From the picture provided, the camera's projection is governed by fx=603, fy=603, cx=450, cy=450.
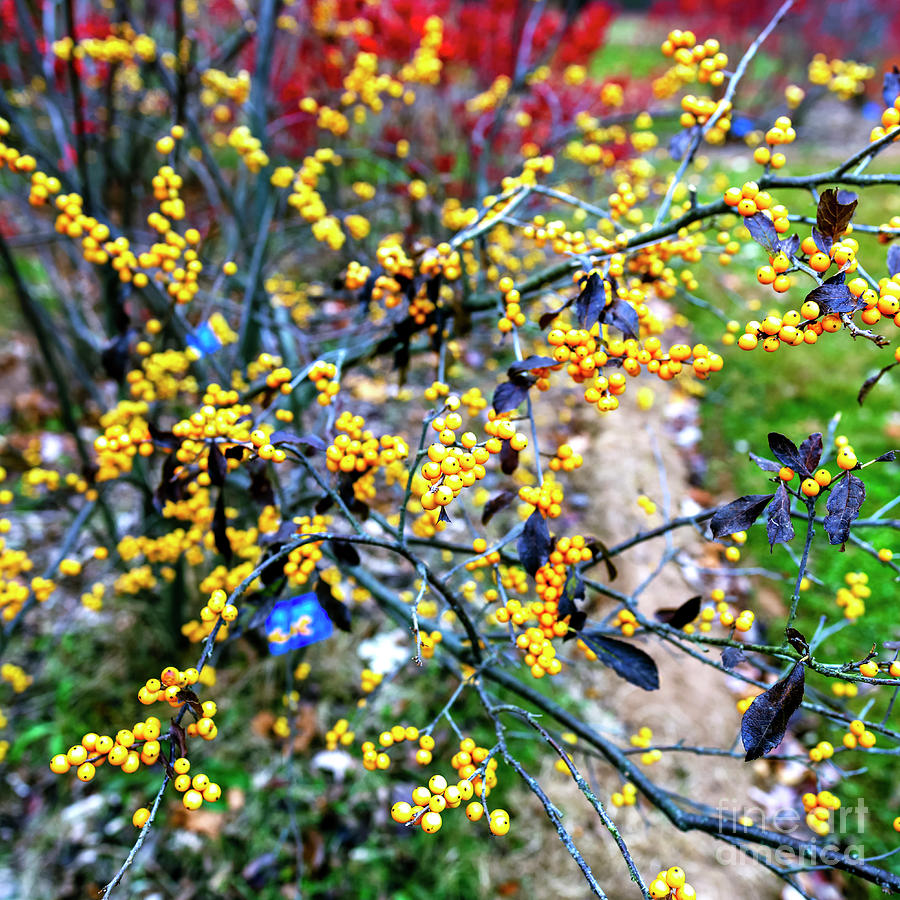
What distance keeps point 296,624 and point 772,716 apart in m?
1.14

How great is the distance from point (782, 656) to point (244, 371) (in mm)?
2426

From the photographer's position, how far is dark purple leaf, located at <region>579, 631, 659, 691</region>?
1.32m

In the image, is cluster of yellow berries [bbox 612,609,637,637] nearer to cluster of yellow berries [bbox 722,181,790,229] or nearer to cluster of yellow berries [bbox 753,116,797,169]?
cluster of yellow berries [bbox 722,181,790,229]

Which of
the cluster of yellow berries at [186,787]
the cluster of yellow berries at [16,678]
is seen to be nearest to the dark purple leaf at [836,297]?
the cluster of yellow berries at [186,787]

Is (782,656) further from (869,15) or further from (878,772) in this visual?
(869,15)

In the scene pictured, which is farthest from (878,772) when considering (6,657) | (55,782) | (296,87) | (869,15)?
(869,15)

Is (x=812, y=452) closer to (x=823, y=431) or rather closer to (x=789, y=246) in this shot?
(x=789, y=246)

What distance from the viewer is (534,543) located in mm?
1245

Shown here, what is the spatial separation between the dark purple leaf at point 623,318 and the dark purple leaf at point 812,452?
1.17 feet

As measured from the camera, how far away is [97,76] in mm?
4172

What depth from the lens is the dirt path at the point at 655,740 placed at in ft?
7.65

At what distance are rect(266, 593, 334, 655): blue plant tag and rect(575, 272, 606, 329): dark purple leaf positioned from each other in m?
0.96

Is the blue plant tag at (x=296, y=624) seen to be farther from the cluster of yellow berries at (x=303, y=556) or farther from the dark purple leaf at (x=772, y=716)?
the dark purple leaf at (x=772, y=716)

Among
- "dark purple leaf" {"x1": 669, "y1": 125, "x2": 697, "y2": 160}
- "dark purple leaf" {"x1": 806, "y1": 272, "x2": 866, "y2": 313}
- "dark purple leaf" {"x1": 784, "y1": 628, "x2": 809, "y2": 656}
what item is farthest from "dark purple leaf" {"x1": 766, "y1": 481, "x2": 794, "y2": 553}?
"dark purple leaf" {"x1": 669, "y1": 125, "x2": 697, "y2": 160}
